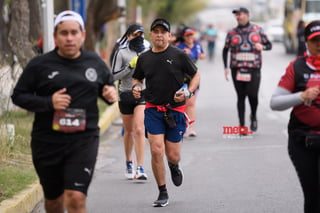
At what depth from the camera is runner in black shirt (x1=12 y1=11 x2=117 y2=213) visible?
6.05 metres

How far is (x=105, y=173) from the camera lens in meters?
10.8

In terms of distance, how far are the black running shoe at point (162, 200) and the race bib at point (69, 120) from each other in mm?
2611

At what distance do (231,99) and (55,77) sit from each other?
51.0 feet

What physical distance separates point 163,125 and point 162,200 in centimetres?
75

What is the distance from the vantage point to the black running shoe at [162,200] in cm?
852

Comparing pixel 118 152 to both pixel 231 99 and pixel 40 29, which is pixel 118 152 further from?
pixel 231 99

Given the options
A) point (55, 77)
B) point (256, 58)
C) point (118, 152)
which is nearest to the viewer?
point (55, 77)

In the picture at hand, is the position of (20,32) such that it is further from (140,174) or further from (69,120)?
(69,120)

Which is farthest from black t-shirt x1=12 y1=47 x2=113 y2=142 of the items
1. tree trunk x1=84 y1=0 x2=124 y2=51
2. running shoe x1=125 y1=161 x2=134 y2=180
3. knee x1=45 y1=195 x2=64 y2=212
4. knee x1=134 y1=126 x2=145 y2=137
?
tree trunk x1=84 y1=0 x2=124 y2=51

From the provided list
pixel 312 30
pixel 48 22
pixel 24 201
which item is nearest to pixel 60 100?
pixel 312 30

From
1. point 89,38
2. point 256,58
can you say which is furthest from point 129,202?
point 89,38

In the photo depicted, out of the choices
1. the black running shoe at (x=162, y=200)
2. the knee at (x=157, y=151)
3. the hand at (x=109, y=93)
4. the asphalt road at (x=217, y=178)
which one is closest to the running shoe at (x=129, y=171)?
the asphalt road at (x=217, y=178)

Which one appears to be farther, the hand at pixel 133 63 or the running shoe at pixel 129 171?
the running shoe at pixel 129 171

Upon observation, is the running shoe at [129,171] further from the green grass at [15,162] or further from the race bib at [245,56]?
the race bib at [245,56]
